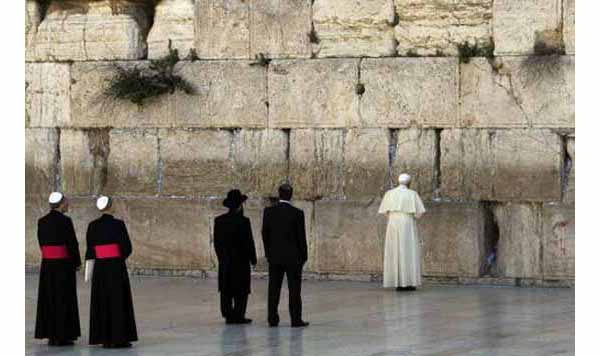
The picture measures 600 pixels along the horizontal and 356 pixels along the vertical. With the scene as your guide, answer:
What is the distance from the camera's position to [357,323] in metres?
14.1

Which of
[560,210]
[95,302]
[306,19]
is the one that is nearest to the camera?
[95,302]

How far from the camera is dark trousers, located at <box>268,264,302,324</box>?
13742 millimetres

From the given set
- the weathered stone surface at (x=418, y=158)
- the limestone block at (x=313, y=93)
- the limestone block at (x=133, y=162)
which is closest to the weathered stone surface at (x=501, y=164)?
the weathered stone surface at (x=418, y=158)

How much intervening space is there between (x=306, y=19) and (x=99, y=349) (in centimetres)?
664

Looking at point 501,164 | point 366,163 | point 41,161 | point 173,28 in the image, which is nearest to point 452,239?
point 501,164

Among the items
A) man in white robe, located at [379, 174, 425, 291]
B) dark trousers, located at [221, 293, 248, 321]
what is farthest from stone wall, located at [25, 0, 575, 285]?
dark trousers, located at [221, 293, 248, 321]

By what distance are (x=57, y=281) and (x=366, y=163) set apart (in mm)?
5855

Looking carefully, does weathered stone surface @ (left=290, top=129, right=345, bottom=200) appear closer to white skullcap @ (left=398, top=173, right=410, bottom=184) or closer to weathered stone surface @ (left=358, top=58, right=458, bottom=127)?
weathered stone surface @ (left=358, top=58, right=458, bottom=127)

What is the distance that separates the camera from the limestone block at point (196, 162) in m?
18.5

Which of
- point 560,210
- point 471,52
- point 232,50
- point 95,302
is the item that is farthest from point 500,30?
point 95,302

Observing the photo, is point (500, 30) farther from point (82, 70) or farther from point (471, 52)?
point (82, 70)

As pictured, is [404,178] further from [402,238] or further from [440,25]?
[440,25]

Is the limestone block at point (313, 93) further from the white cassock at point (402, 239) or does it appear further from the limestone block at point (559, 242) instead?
the limestone block at point (559, 242)

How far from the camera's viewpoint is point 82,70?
756 inches
